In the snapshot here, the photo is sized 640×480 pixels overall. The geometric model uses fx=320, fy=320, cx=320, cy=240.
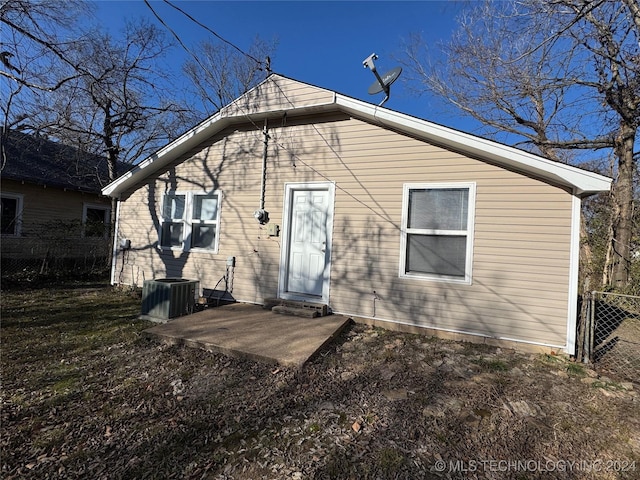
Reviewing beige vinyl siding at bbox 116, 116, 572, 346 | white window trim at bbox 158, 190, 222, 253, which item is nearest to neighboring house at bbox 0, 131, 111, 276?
beige vinyl siding at bbox 116, 116, 572, 346

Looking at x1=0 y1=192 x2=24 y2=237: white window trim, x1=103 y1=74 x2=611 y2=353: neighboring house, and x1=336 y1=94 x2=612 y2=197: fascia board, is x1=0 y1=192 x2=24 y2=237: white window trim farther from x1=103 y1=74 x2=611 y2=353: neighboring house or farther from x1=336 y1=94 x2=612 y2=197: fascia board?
x1=336 y1=94 x2=612 y2=197: fascia board

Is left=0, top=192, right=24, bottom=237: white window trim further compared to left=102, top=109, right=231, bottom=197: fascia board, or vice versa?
left=0, top=192, right=24, bottom=237: white window trim

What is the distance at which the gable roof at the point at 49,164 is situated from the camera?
11516mm

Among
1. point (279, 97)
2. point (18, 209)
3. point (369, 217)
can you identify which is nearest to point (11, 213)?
point (18, 209)

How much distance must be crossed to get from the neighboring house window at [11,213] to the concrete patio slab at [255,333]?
9.91 m

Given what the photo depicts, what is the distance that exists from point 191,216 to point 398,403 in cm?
598

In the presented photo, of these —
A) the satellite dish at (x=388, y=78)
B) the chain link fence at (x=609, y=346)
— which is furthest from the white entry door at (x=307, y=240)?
the chain link fence at (x=609, y=346)

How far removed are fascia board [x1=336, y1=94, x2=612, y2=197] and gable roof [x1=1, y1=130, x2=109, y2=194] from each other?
1198 cm

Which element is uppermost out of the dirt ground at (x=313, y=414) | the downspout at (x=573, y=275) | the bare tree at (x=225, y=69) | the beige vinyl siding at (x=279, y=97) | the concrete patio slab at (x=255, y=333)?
the bare tree at (x=225, y=69)

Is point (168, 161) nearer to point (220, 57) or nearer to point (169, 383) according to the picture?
point (169, 383)

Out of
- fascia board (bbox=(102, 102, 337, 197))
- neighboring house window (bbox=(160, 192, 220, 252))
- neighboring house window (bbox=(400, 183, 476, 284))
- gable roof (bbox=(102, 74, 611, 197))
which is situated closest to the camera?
gable roof (bbox=(102, 74, 611, 197))

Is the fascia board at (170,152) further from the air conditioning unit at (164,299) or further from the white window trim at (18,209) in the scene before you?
the white window trim at (18,209)

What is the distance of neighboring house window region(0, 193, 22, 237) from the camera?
35.5ft

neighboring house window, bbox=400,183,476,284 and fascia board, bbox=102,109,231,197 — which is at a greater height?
fascia board, bbox=102,109,231,197
